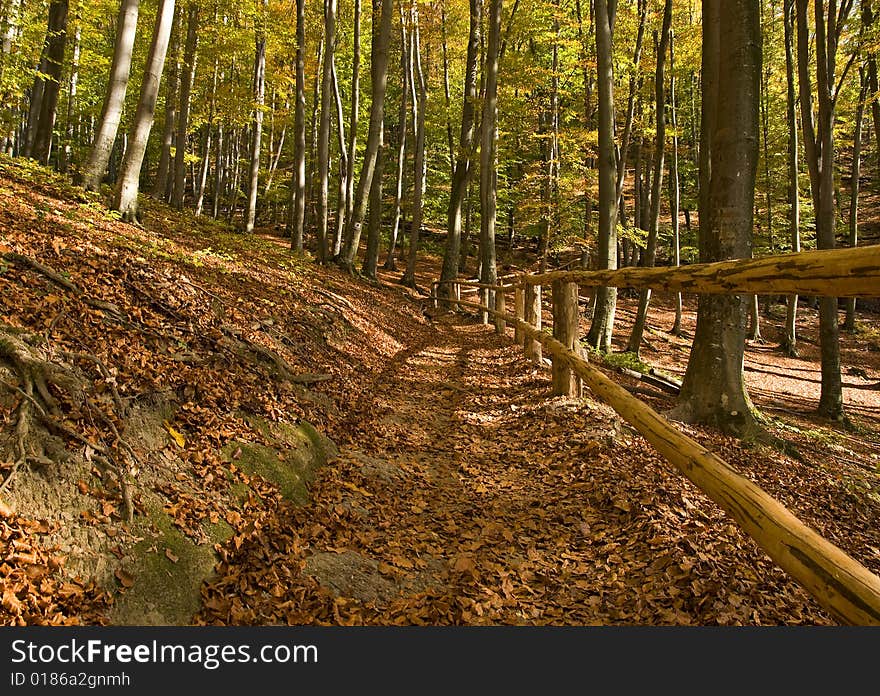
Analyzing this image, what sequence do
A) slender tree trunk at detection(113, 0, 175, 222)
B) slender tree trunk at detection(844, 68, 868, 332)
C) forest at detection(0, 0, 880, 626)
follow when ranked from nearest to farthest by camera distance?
forest at detection(0, 0, 880, 626) → slender tree trunk at detection(113, 0, 175, 222) → slender tree trunk at detection(844, 68, 868, 332)

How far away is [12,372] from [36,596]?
4.40 feet

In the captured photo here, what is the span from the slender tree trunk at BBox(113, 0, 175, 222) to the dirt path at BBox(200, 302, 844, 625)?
5917 mm

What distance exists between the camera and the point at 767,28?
16.0 metres

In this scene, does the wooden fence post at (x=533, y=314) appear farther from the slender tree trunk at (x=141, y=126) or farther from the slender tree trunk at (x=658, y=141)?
the slender tree trunk at (x=141, y=126)

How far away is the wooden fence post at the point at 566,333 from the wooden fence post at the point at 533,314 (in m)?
2.35

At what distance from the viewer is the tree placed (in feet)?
18.3

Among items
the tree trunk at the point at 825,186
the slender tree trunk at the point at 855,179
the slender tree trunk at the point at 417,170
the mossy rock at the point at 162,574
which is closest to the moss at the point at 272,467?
the mossy rock at the point at 162,574

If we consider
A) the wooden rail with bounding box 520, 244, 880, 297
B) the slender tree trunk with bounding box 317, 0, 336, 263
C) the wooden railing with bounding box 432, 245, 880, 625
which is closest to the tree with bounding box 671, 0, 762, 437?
the wooden railing with bounding box 432, 245, 880, 625

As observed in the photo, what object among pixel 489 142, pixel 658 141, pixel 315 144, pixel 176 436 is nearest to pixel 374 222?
pixel 489 142

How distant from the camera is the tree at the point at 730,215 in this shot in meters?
5.57

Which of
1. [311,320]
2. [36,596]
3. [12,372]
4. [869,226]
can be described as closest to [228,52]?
[311,320]

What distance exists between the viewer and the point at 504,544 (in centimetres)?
366

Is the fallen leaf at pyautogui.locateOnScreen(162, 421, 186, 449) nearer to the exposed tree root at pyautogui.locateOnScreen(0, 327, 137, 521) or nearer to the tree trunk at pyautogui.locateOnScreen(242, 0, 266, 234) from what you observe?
the exposed tree root at pyautogui.locateOnScreen(0, 327, 137, 521)

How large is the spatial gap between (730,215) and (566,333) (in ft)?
6.91
